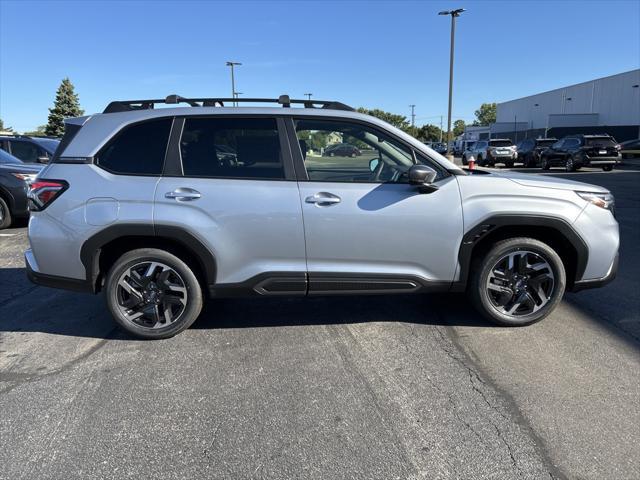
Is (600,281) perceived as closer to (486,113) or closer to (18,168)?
(18,168)

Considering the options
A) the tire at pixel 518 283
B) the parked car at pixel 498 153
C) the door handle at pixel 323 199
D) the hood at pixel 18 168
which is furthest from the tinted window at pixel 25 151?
the parked car at pixel 498 153

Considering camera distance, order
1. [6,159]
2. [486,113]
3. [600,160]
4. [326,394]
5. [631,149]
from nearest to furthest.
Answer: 1. [326,394]
2. [6,159]
3. [600,160]
4. [631,149]
5. [486,113]

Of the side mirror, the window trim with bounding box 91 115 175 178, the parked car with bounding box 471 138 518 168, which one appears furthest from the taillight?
the parked car with bounding box 471 138 518 168

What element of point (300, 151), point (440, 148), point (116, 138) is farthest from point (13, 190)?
point (440, 148)

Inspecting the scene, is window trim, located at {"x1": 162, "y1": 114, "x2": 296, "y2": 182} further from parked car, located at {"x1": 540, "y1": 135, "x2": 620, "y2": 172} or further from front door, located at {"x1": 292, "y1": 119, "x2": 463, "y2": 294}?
parked car, located at {"x1": 540, "y1": 135, "x2": 620, "y2": 172}

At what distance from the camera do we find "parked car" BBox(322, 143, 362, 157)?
163 inches

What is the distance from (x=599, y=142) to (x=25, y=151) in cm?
2342

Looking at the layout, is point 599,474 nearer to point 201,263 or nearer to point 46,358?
point 201,263

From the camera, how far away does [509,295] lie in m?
4.18

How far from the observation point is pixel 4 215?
9367 millimetres

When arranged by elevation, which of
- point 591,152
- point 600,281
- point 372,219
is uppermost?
point 372,219

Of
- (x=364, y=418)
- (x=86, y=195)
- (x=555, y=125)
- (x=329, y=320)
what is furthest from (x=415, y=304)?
(x=555, y=125)

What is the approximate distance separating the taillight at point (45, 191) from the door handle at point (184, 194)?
2.76 feet

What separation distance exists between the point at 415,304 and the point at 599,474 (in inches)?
103
